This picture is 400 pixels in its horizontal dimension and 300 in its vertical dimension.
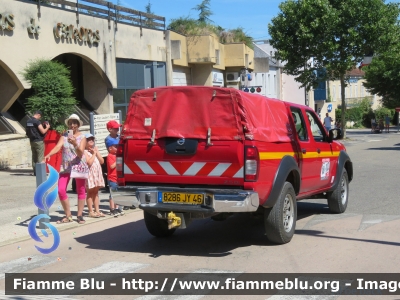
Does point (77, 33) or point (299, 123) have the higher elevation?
point (77, 33)

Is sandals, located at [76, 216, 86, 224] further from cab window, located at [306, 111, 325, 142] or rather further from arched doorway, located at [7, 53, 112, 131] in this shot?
arched doorway, located at [7, 53, 112, 131]

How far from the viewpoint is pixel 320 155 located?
9883mm

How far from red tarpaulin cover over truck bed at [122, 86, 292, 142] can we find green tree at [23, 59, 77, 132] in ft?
27.7

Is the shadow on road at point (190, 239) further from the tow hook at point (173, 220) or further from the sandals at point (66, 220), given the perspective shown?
the sandals at point (66, 220)

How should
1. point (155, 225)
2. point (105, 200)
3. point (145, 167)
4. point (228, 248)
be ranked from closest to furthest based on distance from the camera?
point (145, 167), point (228, 248), point (155, 225), point (105, 200)

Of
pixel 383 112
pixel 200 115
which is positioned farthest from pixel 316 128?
pixel 383 112

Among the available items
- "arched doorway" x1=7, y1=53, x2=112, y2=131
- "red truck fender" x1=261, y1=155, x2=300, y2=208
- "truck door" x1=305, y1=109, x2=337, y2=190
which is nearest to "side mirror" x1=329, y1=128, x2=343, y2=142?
"truck door" x1=305, y1=109, x2=337, y2=190

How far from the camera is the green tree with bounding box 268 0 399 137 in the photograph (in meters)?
32.2

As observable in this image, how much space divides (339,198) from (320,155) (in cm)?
125

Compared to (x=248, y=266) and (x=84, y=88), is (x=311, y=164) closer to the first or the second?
(x=248, y=266)

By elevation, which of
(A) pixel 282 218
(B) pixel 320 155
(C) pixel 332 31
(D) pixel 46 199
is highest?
(C) pixel 332 31

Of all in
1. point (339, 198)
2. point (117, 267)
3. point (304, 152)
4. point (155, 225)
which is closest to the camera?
point (117, 267)

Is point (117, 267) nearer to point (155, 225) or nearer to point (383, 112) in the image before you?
point (155, 225)

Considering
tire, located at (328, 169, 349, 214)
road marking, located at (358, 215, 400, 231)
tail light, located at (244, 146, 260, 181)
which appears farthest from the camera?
tire, located at (328, 169, 349, 214)
